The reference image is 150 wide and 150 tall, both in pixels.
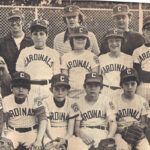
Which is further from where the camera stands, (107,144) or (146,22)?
(146,22)

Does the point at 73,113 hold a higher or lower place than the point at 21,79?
lower

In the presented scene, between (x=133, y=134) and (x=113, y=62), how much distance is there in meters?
0.46

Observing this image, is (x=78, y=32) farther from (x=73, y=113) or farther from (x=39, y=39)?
(x=73, y=113)

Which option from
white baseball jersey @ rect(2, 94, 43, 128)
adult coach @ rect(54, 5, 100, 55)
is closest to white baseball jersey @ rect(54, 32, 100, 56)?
adult coach @ rect(54, 5, 100, 55)

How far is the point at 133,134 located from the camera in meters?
1.91

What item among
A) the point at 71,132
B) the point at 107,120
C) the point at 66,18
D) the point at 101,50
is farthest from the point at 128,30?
the point at 71,132

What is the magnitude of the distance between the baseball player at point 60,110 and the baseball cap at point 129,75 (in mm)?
339

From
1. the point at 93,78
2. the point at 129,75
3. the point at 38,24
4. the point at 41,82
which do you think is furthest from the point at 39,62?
the point at 129,75

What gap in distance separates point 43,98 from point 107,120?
1.34 ft

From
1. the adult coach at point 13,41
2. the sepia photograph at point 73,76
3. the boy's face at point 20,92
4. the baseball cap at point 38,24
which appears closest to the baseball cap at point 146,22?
the sepia photograph at point 73,76

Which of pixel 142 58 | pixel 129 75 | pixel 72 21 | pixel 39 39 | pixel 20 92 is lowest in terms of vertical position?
pixel 20 92

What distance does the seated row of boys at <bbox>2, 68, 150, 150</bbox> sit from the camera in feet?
6.01

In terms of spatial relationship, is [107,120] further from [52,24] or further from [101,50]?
[52,24]

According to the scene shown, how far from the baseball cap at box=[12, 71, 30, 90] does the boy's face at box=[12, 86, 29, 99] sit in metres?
0.02
